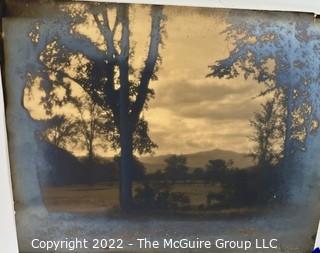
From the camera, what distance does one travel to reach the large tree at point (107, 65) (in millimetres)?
762

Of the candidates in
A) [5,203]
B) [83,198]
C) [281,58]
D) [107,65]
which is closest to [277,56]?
[281,58]

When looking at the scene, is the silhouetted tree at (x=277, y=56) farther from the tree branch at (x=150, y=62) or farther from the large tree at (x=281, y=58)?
the tree branch at (x=150, y=62)

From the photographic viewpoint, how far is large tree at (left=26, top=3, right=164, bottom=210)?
0.76m

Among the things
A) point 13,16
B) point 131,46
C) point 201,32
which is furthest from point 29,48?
point 201,32

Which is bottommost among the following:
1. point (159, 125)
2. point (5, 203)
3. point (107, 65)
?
point (5, 203)

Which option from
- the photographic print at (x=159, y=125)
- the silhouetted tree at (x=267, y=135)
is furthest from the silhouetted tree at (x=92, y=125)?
the silhouetted tree at (x=267, y=135)

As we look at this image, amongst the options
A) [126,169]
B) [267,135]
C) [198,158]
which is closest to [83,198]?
[126,169]

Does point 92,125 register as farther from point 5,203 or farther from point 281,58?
point 281,58

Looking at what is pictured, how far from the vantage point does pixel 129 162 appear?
31.5 inches

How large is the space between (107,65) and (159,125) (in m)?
0.13

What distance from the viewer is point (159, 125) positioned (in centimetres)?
79

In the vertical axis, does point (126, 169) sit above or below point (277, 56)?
below

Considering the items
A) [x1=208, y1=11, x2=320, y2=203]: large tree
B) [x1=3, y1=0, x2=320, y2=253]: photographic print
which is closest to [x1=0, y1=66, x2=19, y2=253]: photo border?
[x1=3, y1=0, x2=320, y2=253]: photographic print

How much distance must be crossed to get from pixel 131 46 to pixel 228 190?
30 cm
